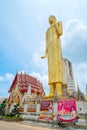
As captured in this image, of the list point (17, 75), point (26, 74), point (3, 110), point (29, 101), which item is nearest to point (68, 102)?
point (29, 101)

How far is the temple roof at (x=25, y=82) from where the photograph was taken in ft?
97.8

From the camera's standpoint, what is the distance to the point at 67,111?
1354 centimetres

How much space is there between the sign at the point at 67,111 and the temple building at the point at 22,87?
11865mm

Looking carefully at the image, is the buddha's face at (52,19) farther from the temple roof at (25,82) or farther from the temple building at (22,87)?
the temple roof at (25,82)

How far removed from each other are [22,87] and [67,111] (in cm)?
1747

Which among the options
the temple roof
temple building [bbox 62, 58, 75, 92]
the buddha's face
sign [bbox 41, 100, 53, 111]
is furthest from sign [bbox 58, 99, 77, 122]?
the temple roof

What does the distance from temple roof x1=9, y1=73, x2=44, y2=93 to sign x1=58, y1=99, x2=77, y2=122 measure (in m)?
15.6

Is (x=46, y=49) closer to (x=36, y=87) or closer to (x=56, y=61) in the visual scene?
(x=56, y=61)

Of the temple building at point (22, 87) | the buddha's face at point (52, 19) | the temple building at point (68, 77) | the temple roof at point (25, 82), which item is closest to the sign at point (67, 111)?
the temple building at point (68, 77)

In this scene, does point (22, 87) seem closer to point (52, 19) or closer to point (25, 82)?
point (25, 82)

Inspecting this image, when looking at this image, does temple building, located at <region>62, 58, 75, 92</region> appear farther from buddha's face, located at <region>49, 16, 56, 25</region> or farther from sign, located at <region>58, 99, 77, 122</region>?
sign, located at <region>58, 99, 77, 122</region>

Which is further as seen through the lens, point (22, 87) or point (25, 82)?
point (25, 82)

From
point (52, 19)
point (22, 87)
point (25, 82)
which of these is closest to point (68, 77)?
point (52, 19)

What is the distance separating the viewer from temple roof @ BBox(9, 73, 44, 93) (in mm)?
29811
